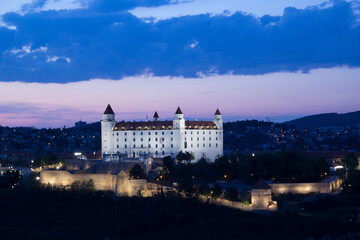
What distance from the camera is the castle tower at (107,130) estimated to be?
79.4 metres

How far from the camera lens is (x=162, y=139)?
79.0 m

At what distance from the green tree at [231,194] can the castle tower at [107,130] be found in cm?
2903

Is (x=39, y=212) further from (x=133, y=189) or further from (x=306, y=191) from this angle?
(x=306, y=191)

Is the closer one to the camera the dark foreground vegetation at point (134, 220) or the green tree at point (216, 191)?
the dark foreground vegetation at point (134, 220)

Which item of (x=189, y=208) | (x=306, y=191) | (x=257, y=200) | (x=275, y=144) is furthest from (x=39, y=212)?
(x=275, y=144)

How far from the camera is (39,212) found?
57.8 meters

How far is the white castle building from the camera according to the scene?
257ft

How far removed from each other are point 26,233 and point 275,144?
276 ft

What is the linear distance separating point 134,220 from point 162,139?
2762 cm

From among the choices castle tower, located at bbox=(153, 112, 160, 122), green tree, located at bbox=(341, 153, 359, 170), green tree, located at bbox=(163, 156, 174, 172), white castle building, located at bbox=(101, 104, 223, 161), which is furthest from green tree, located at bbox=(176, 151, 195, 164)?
green tree, located at bbox=(341, 153, 359, 170)

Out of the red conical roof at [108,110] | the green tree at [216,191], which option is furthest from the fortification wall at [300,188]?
the red conical roof at [108,110]

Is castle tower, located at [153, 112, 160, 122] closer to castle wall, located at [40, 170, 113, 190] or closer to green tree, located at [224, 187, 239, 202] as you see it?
castle wall, located at [40, 170, 113, 190]

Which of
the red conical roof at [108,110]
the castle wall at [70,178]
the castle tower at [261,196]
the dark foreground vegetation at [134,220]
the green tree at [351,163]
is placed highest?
the red conical roof at [108,110]

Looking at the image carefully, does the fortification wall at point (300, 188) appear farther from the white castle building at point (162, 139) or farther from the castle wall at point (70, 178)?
the white castle building at point (162, 139)
